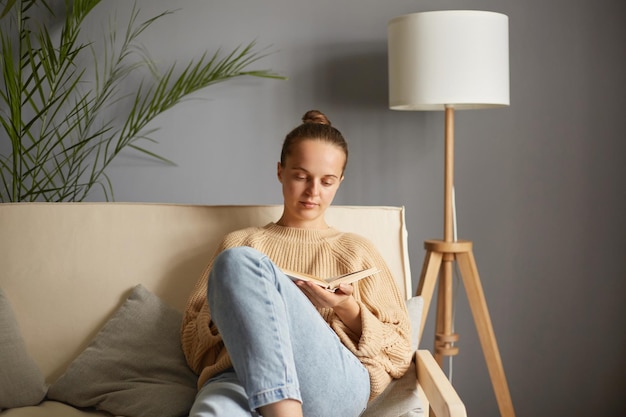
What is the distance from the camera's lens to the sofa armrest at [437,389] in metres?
1.56

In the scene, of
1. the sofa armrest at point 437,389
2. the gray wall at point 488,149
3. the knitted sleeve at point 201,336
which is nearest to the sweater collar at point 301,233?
the knitted sleeve at point 201,336

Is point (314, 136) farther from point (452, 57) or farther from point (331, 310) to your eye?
point (452, 57)

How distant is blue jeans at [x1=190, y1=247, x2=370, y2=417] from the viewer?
1550 millimetres

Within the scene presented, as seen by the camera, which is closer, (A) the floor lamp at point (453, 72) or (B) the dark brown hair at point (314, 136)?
(B) the dark brown hair at point (314, 136)

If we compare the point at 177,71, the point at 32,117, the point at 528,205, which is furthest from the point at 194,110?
the point at 528,205

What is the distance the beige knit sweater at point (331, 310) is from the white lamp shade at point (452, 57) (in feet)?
2.04

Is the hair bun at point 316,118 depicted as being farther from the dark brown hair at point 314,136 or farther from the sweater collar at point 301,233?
the sweater collar at point 301,233

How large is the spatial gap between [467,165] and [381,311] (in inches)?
48.0

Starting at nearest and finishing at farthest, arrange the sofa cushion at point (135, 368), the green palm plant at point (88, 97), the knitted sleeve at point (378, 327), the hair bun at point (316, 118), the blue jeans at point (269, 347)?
the blue jeans at point (269, 347), the knitted sleeve at point (378, 327), the sofa cushion at point (135, 368), the hair bun at point (316, 118), the green palm plant at point (88, 97)

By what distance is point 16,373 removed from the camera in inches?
78.5

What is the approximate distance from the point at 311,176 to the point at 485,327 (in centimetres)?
93

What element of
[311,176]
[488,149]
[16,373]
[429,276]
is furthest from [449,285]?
[16,373]

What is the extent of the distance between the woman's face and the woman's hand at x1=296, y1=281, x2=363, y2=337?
33 cm

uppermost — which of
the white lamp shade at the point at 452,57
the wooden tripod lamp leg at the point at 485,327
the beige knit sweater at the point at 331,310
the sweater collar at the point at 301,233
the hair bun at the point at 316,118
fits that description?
the white lamp shade at the point at 452,57
